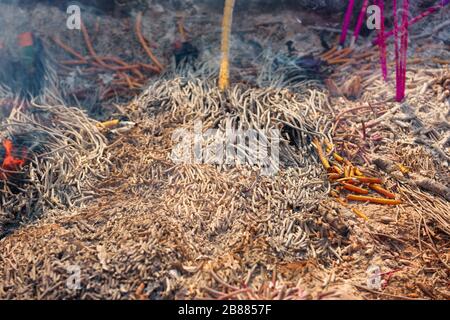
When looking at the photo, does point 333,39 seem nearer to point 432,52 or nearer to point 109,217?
point 432,52

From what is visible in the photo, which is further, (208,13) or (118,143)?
(208,13)

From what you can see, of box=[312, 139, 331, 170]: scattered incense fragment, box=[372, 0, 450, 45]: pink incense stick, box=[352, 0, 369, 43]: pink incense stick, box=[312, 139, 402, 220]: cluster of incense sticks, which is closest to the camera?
box=[312, 139, 402, 220]: cluster of incense sticks

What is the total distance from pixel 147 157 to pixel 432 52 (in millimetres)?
2756

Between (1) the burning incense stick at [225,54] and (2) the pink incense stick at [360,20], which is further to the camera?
(2) the pink incense stick at [360,20]

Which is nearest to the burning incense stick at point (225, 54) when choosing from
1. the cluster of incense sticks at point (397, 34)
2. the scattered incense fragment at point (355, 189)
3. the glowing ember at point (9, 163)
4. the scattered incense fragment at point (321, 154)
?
the scattered incense fragment at point (321, 154)

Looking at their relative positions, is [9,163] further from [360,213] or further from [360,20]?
[360,20]

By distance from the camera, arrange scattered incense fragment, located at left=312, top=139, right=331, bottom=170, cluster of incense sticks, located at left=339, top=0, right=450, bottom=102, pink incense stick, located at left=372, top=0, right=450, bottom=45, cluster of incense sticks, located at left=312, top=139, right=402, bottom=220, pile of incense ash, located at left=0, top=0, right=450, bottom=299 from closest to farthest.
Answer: pile of incense ash, located at left=0, top=0, right=450, bottom=299 < cluster of incense sticks, located at left=312, top=139, right=402, bottom=220 < scattered incense fragment, located at left=312, top=139, right=331, bottom=170 < cluster of incense sticks, located at left=339, top=0, right=450, bottom=102 < pink incense stick, located at left=372, top=0, right=450, bottom=45

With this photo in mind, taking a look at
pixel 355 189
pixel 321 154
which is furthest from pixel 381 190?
pixel 321 154

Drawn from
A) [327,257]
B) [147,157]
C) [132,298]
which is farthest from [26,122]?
[327,257]

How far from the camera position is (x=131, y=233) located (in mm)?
2572

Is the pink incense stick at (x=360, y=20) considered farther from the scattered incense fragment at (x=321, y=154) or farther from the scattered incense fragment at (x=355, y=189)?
the scattered incense fragment at (x=355, y=189)

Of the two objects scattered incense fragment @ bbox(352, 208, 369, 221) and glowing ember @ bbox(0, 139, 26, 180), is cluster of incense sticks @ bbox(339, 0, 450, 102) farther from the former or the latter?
glowing ember @ bbox(0, 139, 26, 180)

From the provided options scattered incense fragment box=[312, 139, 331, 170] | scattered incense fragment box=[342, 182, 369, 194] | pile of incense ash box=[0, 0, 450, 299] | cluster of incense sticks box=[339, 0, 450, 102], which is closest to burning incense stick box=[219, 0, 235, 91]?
pile of incense ash box=[0, 0, 450, 299]

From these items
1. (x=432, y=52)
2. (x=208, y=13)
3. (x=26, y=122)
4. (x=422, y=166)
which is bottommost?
(x=422, y=166)
